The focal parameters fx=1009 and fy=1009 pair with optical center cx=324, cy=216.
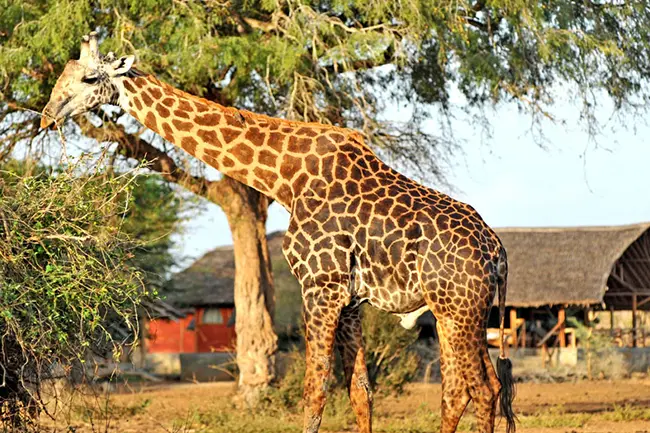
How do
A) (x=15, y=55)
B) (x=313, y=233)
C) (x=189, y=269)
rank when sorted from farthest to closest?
(x=189, y=269)
(x=15, y=55)
(x=313, y=233)

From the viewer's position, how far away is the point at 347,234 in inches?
347

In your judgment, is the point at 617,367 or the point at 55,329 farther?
the point at 617,367

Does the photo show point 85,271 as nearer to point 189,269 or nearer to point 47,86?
point 47,86

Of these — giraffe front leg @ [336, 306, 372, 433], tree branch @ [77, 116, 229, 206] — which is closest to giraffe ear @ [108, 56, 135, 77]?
giraffe front leg @ [336, 306, 372, 433]

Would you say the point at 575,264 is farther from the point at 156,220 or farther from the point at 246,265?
the point at 246,265

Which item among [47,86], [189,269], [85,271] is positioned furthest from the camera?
[189,269]

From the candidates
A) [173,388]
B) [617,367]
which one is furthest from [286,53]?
[617,367]

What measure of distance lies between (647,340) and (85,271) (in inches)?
1263

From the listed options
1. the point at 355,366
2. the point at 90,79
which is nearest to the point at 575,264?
the point at 355,366

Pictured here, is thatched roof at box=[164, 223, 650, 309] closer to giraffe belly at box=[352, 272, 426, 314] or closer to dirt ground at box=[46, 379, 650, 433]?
dirt ground at box=[46, 379, 650, 433]

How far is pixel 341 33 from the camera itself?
14867mm

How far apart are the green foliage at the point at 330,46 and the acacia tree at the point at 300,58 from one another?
3 cm

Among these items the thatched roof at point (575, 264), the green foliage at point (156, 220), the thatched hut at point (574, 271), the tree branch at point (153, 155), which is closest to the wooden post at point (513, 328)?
the thatched hut at point (574, 271)

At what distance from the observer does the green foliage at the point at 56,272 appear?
781cm
